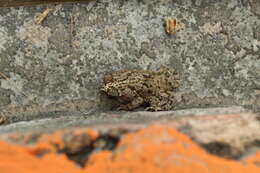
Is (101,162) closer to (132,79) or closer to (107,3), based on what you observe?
(132,79)

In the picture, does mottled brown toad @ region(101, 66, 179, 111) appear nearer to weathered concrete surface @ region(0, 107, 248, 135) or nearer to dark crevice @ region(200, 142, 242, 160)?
weathered concrete surface @ region(0, 107, 248, 135)

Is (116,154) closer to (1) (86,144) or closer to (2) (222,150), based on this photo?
(1) (86,144)

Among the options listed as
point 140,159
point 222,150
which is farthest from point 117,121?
point 222,150

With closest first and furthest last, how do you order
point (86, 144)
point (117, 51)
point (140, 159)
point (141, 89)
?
point (140, 159), point (86, 144), point (141, 89), point (117, 51)

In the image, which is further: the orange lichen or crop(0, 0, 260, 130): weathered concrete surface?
crop(0, 0, 260, 130): weathered concrete surface

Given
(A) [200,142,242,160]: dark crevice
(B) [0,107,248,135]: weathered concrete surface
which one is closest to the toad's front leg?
(B) [0,107,248,135]: weathered concrete surface

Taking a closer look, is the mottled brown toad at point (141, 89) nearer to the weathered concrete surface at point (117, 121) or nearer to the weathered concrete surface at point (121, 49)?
the weathered concrete surface at point (121, 49)
